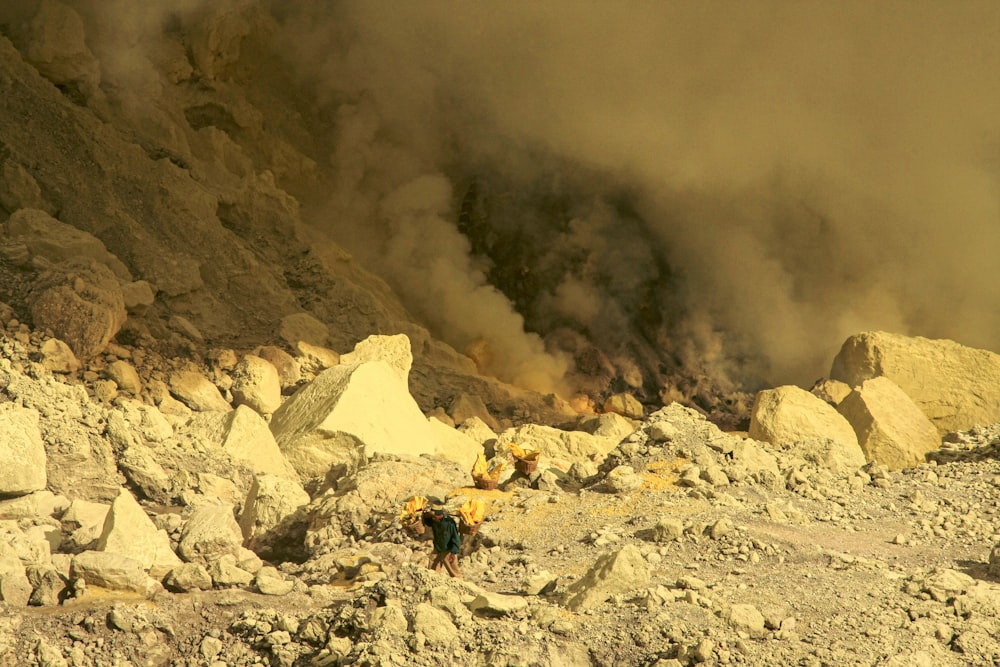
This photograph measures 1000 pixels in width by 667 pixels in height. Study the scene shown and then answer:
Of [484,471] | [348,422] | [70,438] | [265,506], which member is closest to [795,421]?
[484,471]

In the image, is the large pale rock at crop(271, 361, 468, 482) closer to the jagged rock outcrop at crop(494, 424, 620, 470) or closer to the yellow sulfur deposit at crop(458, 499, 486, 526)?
the jagged rock outcrop at crop(494, 424, 620, 470)

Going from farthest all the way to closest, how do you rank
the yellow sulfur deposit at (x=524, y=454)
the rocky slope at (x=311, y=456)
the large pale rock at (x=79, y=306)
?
the large pale rock at (x=79, y=306) → the yellow sulfur deposit at (x=524, y=454) → the rocky slope at (x=311, y=456)

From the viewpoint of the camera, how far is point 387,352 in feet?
31.3

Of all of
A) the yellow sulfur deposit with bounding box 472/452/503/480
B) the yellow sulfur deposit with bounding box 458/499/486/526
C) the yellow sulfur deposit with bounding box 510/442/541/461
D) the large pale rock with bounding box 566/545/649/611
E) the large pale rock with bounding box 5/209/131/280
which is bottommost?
the large pale rock with bounding box 566/545/649/611

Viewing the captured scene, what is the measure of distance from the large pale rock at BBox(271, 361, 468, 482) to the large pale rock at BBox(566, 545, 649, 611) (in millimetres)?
2905

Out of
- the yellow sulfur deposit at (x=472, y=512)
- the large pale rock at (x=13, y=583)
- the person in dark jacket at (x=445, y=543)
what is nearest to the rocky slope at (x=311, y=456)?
the large pale rock at (x=13, y=583)

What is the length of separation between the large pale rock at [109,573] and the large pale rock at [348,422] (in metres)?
2.55

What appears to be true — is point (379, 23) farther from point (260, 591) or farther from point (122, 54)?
point (260, 591)

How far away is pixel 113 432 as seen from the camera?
22.9ft

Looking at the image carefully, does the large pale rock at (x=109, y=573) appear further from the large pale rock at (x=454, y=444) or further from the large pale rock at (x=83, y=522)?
the large pale rock at (x=454, y=444)

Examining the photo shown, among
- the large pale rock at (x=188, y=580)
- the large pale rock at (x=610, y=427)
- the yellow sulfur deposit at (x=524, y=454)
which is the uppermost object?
the large pale rock at (x=610, y=427)

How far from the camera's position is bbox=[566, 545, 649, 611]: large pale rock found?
4562 mm

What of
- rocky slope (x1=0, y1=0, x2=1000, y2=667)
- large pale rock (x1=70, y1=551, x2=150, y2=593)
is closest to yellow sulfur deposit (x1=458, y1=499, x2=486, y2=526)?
rocky slope (x1=0, y1=0, x2=1000, y2=667)

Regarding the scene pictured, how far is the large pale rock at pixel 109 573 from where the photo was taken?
4621 millimetres
